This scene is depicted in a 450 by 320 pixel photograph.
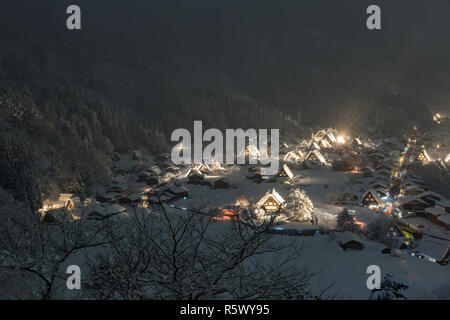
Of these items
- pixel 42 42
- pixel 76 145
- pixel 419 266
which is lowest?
Result: pixel 419 266

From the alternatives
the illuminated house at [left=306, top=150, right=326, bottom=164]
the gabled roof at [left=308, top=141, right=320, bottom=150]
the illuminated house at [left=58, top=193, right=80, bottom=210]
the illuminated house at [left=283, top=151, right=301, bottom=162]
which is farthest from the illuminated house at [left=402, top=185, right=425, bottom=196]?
the illuminated house at [left=58, top=193, right=80, bottom=210]

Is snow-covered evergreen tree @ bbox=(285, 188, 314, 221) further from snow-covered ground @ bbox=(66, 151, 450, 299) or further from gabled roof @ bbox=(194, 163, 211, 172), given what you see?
gabled roof @ bbox=(194, 163, 211, 172)

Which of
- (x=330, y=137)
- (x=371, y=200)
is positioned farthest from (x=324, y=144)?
(x=371, y=200)

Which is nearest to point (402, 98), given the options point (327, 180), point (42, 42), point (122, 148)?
point (327, 180)

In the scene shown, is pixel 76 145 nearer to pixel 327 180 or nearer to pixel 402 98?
pixel 327 180

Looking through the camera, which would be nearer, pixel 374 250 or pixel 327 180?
pixel 374 250

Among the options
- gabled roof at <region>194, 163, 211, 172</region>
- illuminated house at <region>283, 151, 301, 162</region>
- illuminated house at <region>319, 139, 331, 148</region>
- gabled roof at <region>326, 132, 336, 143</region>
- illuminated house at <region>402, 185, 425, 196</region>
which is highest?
gabled roof at <region>326, 132, 336, 143</region>
